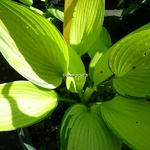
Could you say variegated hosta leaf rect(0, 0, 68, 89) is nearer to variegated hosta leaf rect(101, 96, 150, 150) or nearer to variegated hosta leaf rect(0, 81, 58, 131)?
variegated hosta leaf rect(0, 81, 58, 131)

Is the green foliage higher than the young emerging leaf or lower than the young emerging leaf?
higher

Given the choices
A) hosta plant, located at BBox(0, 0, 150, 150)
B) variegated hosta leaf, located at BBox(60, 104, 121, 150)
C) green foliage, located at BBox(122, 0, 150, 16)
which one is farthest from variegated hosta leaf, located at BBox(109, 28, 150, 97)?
green foliage, located at BBox(122, 0, 150, 16)

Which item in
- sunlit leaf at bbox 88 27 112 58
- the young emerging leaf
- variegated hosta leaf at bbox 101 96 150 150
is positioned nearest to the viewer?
variegated hosta leaf at bbox 101 96 150 150

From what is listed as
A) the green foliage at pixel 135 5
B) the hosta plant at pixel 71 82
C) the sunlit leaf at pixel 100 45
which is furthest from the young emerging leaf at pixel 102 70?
the green foliage at pixel 135 5

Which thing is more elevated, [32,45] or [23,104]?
[32,45]

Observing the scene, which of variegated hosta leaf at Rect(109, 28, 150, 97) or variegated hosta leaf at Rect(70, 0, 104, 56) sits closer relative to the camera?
variegated hosta leaf at Rect(109, 28, 150, 97)

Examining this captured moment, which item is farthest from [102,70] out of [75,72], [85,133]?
[85,133]

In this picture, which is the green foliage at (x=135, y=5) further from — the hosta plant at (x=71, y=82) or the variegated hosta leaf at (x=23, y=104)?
the variegated hosta leaf at (x=23, y=104)

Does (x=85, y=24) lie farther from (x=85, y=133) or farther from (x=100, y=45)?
(x=85, y=133)
